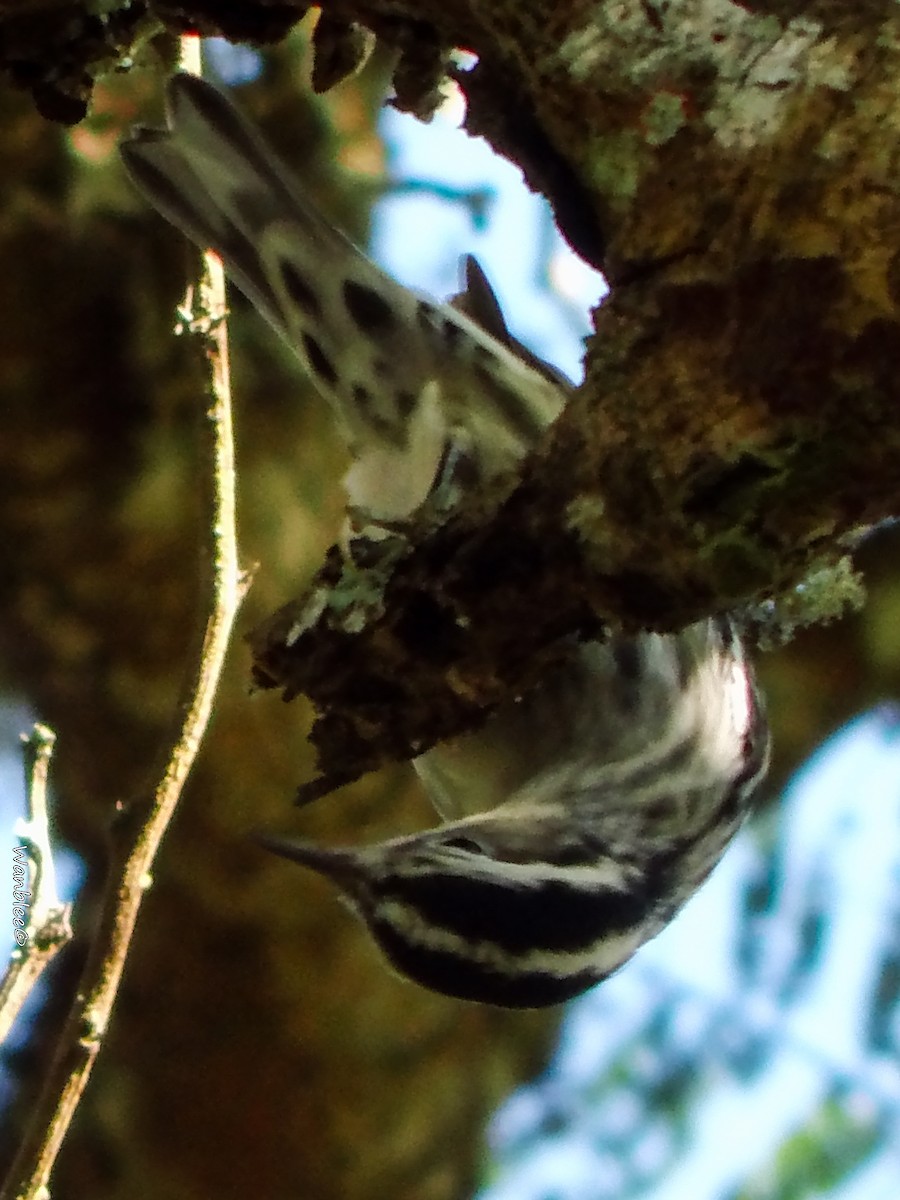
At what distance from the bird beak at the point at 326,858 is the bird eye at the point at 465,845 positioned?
13 centimetres

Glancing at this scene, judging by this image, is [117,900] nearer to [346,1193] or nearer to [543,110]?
[543,110]

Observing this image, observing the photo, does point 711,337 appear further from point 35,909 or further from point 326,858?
point 35,909

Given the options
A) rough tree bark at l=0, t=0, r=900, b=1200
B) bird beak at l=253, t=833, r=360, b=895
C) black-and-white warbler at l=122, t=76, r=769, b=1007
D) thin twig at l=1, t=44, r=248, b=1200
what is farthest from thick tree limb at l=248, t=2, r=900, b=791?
thin twig at l=1, t=44, r=248, b=1200

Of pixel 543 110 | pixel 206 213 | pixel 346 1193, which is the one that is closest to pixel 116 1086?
pixel 346 1193

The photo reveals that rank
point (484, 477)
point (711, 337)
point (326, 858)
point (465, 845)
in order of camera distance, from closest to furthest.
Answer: point (711, 337) < point (326, 858) < point (465, 845) < point (484, 477)

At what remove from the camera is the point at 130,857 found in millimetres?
1621

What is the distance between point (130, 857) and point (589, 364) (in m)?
0.93

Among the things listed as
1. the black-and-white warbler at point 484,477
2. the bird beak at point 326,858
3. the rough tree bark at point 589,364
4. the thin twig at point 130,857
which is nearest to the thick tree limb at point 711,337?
the rough tree bark at point 589,364

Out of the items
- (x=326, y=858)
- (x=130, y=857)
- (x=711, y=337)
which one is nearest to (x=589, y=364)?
(x=711, y=337)

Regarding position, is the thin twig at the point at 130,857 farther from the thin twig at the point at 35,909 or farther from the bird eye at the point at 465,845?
the bird eye at the point at 465,845

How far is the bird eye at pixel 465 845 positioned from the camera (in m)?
1.35

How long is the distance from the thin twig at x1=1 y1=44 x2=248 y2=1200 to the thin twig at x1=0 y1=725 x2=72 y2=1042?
58 millimetres

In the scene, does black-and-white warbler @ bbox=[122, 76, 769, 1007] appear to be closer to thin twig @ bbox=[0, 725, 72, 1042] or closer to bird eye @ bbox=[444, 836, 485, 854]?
bird eye @ bbox=[444, 836, 485, 854]

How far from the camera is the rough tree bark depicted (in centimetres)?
83
